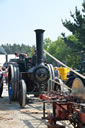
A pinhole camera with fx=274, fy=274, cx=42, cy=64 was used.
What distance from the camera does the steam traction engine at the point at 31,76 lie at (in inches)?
343

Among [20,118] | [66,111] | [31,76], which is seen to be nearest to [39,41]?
[31,76]

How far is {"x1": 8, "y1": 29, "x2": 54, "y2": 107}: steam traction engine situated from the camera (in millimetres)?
8718

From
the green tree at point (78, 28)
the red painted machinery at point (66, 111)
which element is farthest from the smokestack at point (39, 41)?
the green tree at point (78, 28)

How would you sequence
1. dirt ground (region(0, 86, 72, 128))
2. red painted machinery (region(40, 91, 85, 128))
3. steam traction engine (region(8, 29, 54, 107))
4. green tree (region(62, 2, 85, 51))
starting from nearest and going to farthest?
red painted machinery (region(40, 91, 85, 128)) → dirt ground (region(0, 86, 72, 128)) → steam traction engine (region(8, 29, 54, 107)) → green tree (region(62, 2, 85, 51))

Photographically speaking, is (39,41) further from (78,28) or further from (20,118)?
(78,28)

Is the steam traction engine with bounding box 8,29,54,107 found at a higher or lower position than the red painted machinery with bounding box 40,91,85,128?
higher

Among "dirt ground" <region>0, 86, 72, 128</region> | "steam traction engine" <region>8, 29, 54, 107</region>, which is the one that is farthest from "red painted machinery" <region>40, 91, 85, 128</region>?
"steam traction engine" <region>8, 29, 54, 107</region>

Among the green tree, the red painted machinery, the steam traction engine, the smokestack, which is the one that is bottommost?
the red painted machinery

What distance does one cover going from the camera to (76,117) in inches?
171

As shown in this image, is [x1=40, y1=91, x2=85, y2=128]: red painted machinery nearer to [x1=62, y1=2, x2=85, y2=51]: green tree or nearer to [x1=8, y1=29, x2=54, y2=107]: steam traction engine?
[x1=8, y1=29, x2=54, y2=107]: steam traction engine

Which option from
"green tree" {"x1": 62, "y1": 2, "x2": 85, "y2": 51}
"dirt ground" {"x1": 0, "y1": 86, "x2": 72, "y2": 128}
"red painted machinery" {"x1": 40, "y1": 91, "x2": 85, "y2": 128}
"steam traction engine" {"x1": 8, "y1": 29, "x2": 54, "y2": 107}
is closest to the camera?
"red painted machinery" {"x1": 40, "y1": 91, "x2": 85, "y2": 128}

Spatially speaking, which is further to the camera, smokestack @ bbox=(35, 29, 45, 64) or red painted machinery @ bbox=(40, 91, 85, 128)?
smokestack @ bbox=(35, 29, 45, 64)

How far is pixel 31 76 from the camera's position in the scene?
9430 mm

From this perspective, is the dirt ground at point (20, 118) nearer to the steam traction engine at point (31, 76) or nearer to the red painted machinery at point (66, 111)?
the steam traction engine at point (31, 76)
